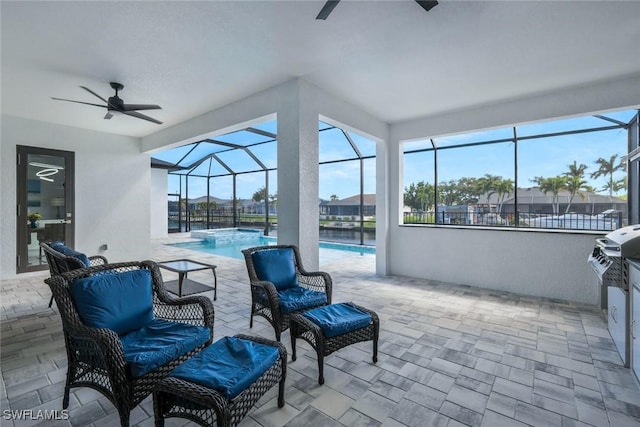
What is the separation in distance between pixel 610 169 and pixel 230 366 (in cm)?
594

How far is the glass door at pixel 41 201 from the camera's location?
5500mm

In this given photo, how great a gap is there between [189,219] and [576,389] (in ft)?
49.3

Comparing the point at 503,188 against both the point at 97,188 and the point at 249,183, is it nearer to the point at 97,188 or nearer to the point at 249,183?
the point at 97,188

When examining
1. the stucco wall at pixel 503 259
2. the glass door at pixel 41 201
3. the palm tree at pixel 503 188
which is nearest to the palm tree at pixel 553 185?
the palm tree at pixel 503 188

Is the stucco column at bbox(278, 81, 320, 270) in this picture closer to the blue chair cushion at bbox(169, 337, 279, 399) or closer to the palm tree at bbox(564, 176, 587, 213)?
the blue chair cushion at bbox(169, 337, 279, 399)

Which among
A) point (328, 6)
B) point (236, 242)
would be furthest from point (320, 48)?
point (236, 242)

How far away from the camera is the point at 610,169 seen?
450 cm

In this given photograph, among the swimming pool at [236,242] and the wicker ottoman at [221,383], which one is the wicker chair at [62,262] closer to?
the wicker ottoman at [221,383]

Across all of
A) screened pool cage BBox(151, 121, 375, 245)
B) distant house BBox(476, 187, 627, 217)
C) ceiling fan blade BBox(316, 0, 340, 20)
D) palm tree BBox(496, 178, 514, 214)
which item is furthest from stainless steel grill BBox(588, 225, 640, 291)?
screened pool cage BBox(151, 121, 375, 245)

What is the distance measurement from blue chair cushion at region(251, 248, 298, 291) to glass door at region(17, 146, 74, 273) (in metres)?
5.37

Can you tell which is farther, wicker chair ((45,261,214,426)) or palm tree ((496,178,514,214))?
palm tree ((496,178,514,214))

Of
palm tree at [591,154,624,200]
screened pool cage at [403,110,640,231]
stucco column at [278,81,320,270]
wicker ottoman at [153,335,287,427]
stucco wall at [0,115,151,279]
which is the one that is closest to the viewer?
wicker ottoman at [153,335,287,427]

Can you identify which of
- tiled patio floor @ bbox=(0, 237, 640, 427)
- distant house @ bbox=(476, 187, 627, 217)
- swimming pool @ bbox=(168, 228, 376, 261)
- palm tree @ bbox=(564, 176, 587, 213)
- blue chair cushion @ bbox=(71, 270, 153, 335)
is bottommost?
tiled patio floor @ bbox=(0, 237, 640, 427)

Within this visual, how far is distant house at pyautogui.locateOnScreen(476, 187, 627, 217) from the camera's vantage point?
4.46 meters
